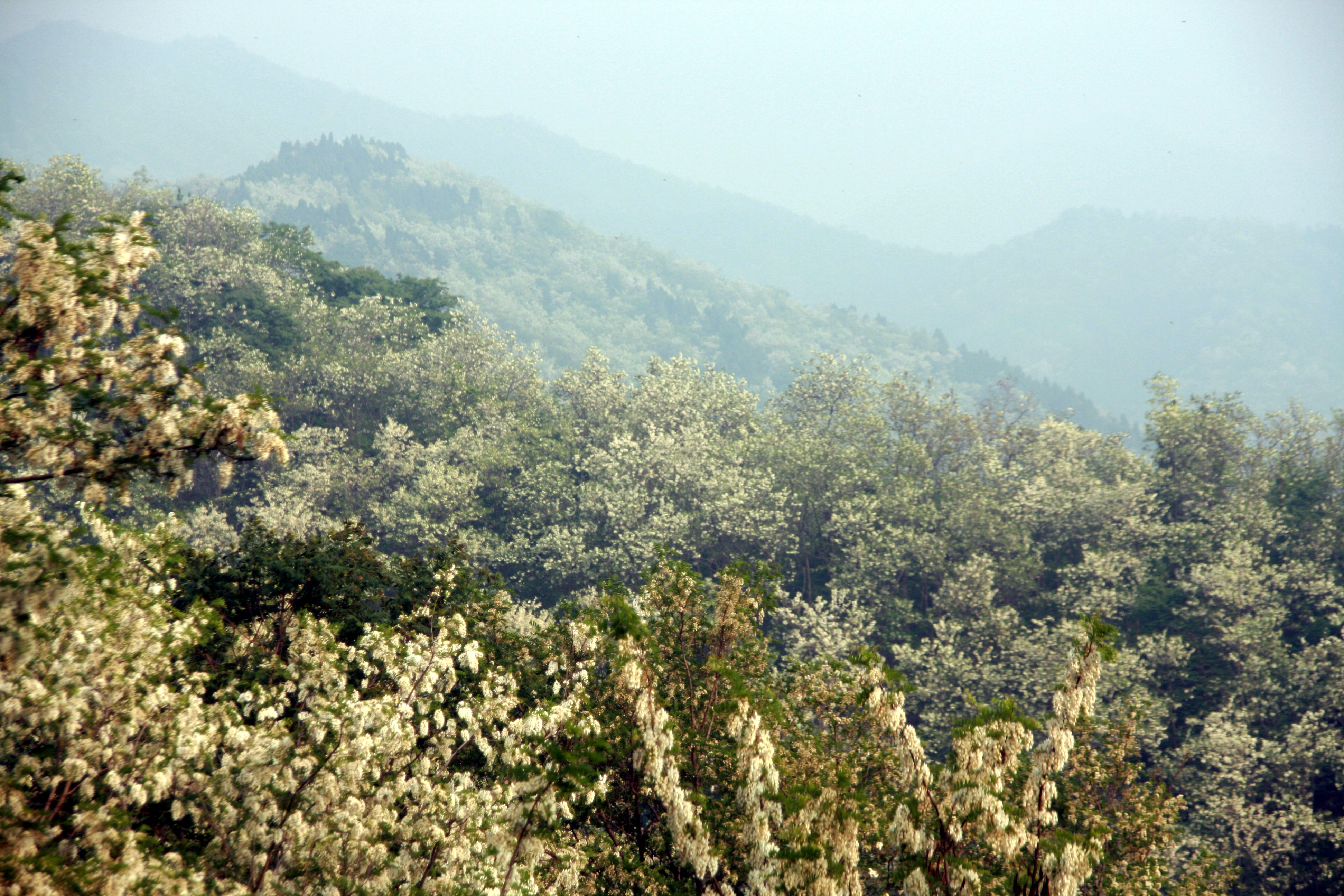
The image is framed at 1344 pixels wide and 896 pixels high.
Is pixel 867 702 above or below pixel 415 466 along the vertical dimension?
above

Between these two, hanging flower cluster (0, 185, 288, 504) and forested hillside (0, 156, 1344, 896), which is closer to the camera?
hanging flower cluster (0, 185, 288, 504)

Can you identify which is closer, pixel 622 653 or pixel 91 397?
pixel 91 397

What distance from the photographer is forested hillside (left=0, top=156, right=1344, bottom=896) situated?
10.4 m

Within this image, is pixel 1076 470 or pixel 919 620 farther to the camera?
pixel 1076 470

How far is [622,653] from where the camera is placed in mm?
13078

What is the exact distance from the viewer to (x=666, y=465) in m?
55.8

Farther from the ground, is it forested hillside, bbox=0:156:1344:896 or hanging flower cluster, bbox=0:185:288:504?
hanging flower cluster, bbox=0:185:288:504

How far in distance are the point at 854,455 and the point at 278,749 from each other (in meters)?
50.7

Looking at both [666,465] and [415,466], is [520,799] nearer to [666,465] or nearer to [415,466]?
[666,465]

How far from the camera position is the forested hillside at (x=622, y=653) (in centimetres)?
1040

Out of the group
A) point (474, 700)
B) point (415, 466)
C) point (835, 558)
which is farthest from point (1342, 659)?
point (415, 466)

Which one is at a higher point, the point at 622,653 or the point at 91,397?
the point at 91,397

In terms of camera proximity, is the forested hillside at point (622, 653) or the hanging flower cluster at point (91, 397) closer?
the hanging flower cluster at point (91, 397)

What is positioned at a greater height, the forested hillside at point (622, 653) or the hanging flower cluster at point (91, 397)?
the hanging flower cluster at point (91, 397)
